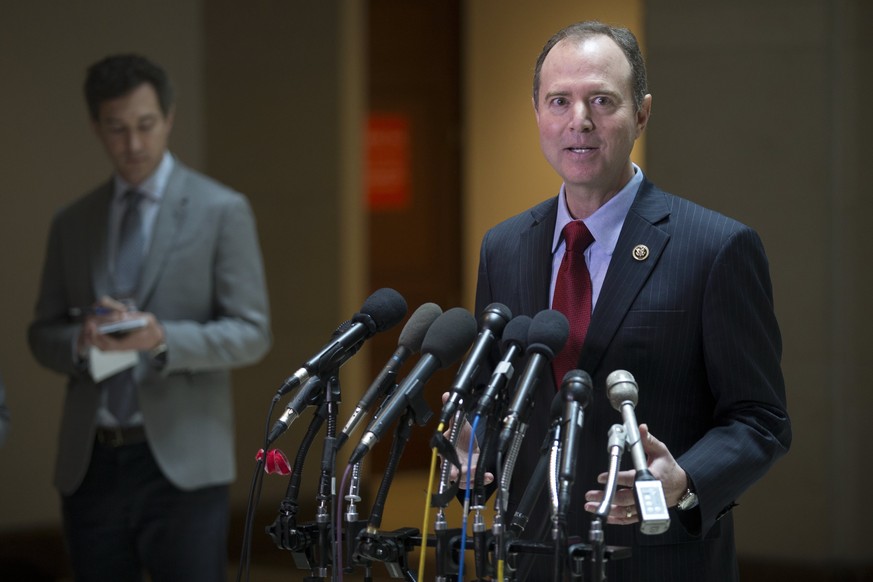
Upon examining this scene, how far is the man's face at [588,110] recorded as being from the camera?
1906 mm

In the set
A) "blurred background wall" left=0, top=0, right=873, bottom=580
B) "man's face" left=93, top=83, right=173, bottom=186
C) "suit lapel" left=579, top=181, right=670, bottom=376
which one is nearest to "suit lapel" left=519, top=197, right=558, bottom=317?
"suit lapel" left=579, top=181, right=670, bottom=376

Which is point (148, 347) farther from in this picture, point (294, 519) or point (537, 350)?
point (537, 350)

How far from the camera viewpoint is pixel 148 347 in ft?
11.6

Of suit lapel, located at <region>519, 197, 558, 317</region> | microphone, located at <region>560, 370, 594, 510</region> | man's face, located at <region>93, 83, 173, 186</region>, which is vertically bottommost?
microphone, located at <region>560, 370, 594, 510</region>

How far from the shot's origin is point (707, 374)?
1.92m

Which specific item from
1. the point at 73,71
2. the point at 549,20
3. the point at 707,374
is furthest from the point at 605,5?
the point at 707,374

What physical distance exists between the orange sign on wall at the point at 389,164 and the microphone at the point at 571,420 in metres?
4.35

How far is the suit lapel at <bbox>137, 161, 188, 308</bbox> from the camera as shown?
368 centimetres

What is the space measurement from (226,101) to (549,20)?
1.44m

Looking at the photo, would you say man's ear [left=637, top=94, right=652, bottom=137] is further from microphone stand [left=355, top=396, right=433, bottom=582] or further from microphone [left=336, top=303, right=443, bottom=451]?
microphone stand [left=355, top=396, right=433, bottom=582]

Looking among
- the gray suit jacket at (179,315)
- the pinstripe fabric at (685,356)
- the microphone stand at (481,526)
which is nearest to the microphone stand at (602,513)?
the microphone stand at (481,526)

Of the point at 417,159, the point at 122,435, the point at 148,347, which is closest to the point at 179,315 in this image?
the point at 148,347

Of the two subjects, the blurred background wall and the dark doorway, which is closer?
the blurred background wall

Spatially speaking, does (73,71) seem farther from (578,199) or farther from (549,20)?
(578,199)
